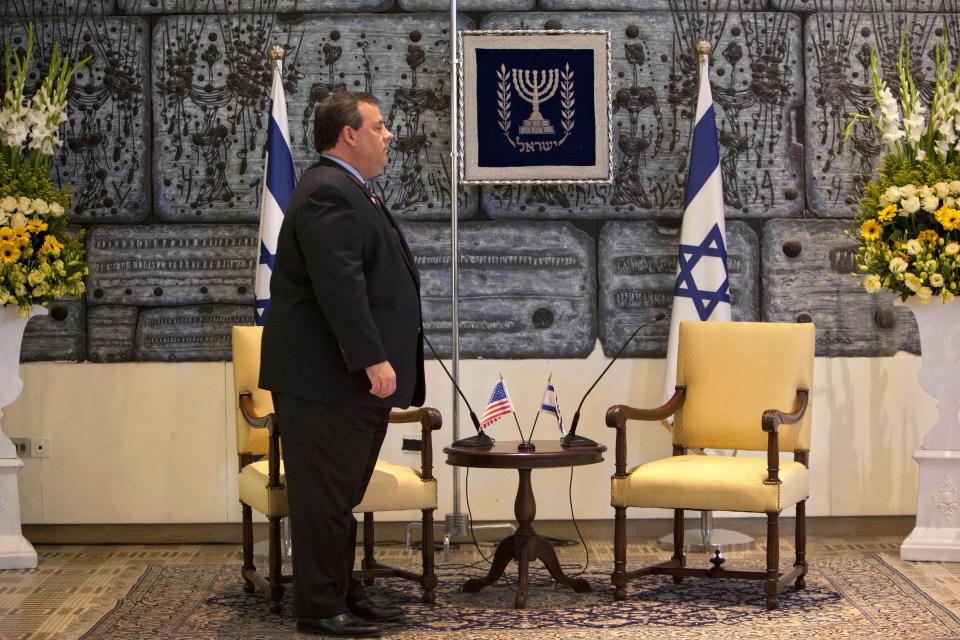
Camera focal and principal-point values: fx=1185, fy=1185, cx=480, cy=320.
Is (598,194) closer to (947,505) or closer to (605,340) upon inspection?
(605,340)

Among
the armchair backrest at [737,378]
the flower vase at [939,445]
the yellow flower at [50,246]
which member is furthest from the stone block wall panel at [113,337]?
the flower vase at [939,445]

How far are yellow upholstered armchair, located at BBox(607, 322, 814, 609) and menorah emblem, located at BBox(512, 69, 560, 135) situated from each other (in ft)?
4.14

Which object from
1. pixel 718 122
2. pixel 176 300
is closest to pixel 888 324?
pixel 718 122

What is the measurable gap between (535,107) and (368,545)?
213 centimetres

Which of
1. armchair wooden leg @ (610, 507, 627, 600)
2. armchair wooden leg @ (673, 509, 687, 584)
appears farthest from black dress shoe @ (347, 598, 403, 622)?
armchair wooden leg @ (673, 509, 687, 584)

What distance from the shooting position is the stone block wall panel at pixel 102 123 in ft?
17.6

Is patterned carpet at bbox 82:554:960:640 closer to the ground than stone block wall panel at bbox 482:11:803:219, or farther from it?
closer to the ground

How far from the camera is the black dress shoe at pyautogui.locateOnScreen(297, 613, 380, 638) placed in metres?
3.62

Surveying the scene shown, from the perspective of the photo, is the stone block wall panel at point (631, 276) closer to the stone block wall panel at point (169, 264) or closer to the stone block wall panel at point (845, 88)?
the stone block wall panel at point (845, 88)

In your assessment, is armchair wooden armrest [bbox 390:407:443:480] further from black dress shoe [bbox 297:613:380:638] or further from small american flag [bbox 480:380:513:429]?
black dress shoe [bbox 297:613:380:638]

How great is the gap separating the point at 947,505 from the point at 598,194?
1.97 meters

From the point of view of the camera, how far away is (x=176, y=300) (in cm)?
537

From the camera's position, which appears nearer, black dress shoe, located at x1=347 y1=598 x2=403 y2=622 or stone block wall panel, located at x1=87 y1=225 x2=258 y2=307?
black dress shoe, located at x1=347 y1=598 x2=403 y2=622

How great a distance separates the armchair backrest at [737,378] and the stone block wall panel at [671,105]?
98 cm
